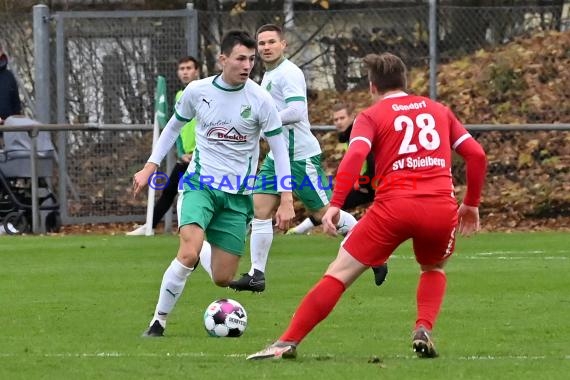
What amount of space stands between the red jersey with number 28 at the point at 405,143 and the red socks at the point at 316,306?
56cm

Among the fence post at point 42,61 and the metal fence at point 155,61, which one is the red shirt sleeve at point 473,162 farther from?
the fence post at point 42,61

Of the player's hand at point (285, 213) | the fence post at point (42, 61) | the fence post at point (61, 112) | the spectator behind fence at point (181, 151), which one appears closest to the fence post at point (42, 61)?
the fence post at point (42, 61)

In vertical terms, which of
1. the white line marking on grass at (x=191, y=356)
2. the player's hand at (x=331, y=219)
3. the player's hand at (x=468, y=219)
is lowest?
the white line marking on grass at (x=191, y=356)

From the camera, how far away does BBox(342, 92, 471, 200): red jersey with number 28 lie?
26.3 ft

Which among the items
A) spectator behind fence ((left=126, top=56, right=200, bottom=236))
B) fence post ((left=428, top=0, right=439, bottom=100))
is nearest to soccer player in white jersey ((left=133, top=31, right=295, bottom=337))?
spectator behind fence ((left=126, top=56, right=200, bottom=236))

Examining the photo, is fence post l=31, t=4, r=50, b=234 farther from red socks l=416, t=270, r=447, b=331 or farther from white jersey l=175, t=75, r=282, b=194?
red socks l=416, t=270, r=447, b=331

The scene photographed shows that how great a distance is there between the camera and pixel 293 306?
11195mm

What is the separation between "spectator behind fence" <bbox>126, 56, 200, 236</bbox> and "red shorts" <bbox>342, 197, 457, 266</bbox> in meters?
6.83

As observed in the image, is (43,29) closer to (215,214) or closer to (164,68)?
(164,68)

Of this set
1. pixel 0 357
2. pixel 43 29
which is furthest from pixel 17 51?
pixel 0 357

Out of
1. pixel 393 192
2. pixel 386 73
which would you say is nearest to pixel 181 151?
pixel 386 73

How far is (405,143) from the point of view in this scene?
803cm

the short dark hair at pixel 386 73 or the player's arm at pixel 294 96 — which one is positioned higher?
the short dark hair at pixel 386 73

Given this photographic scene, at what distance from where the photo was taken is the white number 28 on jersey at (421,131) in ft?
26.3
